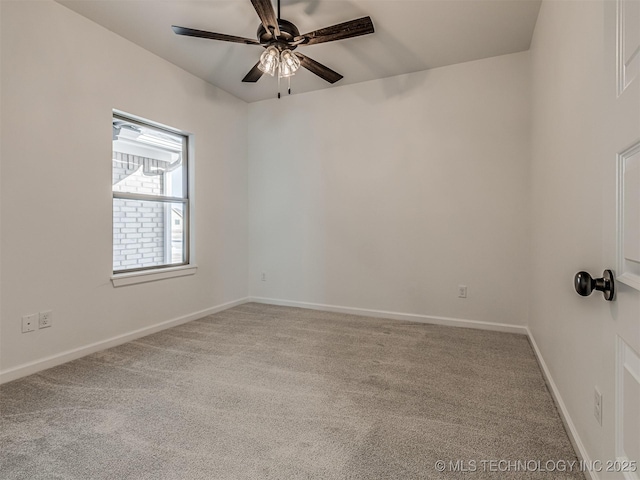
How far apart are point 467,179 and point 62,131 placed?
354cm

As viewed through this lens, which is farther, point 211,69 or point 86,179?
point 211,69

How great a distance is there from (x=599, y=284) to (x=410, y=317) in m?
2.74

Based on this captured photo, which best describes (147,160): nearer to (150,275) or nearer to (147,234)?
(147,234)

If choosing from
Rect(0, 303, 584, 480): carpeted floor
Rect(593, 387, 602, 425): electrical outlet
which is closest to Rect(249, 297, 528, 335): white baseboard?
Rect(0, 303, 584, 480): carpeted floor

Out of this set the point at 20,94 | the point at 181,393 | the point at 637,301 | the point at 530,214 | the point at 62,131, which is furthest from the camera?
the point at 530,214

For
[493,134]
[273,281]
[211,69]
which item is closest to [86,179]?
[211,69]

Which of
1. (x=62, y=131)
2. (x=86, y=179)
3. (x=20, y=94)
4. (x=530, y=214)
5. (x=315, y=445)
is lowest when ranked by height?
(x=315, y=445)

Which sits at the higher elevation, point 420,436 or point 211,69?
point 211,69

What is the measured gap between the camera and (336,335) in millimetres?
3139

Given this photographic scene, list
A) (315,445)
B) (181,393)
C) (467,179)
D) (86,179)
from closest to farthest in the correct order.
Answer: (315,445) < (181,393) < (86,179) < (467,179)

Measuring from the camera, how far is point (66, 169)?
2518mm

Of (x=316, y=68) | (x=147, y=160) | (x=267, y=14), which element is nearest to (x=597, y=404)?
(x=267, y=14)

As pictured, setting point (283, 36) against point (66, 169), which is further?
point (66, 169)

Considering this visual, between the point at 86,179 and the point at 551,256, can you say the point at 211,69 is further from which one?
the point at 551,256
